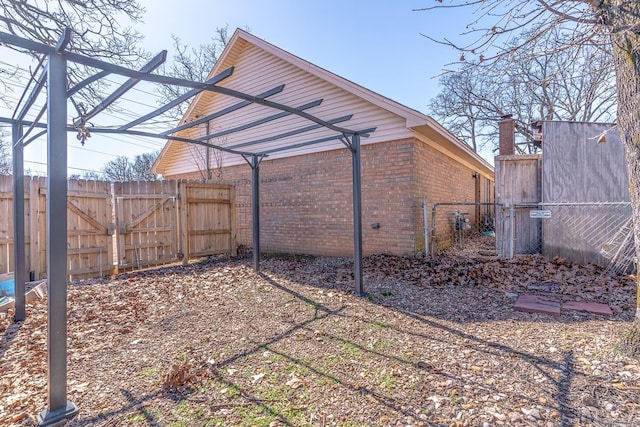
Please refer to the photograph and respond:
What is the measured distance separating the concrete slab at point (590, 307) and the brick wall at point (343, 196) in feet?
10.0

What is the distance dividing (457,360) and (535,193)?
19.0 ft

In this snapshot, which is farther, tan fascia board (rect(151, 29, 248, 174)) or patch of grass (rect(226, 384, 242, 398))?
tan fascia board (rect(151, 29, 248, 174))

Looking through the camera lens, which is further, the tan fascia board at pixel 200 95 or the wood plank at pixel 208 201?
the tan fascia board at pixel 200 95

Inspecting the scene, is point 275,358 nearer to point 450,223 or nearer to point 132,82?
point 132,82

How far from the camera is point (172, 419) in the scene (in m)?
2.02

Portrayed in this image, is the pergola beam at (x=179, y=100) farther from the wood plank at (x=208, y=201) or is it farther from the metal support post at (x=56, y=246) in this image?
the wood plank at (x=208, y=201)

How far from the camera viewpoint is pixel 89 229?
6.43 m

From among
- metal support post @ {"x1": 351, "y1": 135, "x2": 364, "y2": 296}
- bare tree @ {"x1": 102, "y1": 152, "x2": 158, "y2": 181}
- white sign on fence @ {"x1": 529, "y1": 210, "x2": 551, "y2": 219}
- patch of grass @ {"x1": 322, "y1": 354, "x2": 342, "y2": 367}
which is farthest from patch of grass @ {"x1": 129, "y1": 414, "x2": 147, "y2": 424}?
bare tree @ {"x1": 102, "y1": 152, "x2": 158, "y2": 181}

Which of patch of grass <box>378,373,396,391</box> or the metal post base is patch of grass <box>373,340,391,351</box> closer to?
patch of grass <box>378,373,396,391</box>

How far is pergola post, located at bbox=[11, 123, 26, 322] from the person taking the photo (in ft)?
12.2

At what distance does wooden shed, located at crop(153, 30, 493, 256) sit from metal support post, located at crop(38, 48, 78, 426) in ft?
12.2

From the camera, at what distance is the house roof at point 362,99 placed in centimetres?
666

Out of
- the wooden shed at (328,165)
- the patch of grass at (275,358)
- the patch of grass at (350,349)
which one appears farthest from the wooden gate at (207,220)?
the patch of grass at (350,349)

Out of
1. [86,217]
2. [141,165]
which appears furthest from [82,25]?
[141,165]
